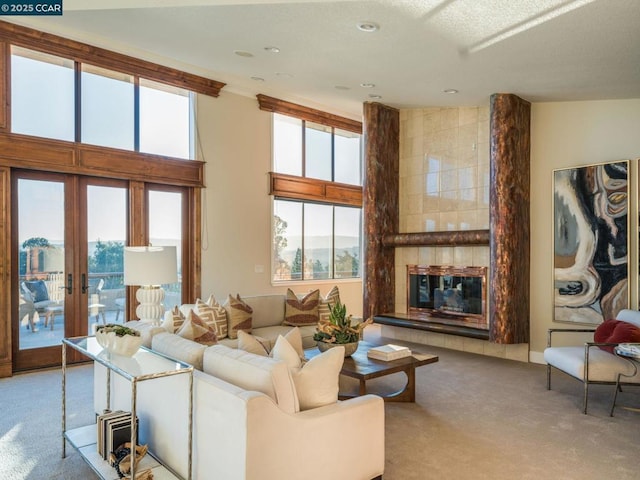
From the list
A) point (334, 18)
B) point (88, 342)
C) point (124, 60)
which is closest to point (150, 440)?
point (88, 342)

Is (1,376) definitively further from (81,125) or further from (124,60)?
(124,60)

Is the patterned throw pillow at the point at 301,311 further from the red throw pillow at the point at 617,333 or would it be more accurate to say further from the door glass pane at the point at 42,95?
the door glass pane at the point at 42,95

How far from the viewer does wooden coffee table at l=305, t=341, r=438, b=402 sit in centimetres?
351

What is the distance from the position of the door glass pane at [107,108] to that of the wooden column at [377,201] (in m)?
3.29

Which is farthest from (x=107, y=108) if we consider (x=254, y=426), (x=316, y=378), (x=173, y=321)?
(x=254, y=426)

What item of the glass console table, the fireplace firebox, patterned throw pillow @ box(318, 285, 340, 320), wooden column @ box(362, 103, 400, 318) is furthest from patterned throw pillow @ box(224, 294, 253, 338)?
the fireplace firebox

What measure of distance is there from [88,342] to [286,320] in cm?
269

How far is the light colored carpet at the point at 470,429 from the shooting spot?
110 inches

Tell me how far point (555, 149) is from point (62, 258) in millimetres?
5963

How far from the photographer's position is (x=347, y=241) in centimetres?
883

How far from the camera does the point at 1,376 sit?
471 centimetres

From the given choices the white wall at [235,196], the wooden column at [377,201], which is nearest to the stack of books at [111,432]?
the white wall at [235,196]

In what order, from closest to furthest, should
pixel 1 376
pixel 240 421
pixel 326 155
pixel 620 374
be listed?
pixel 240 421 → pixel 620 374 → pixel 1 376 → pixel 326 155

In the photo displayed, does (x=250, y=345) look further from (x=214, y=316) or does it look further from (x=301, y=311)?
(x=301, y=311)
